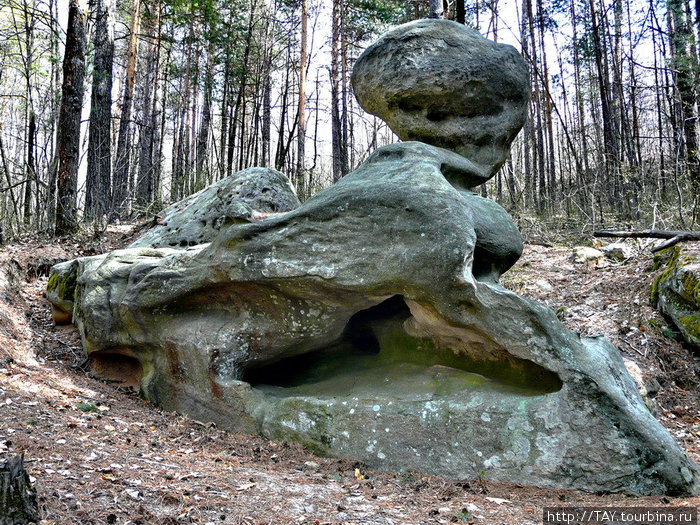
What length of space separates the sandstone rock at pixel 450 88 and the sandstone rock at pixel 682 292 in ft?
9.70

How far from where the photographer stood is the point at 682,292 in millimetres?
6461

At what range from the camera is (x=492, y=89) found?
206 inches

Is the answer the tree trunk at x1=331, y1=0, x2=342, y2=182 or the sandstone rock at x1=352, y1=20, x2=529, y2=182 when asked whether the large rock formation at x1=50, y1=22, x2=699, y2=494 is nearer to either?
the sandstone rock at x1=352, y1=20, x2=529, y2=182

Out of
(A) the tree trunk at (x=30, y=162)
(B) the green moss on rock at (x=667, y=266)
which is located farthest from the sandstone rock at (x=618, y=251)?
(A) the tree trunk at (x=30, y=162)

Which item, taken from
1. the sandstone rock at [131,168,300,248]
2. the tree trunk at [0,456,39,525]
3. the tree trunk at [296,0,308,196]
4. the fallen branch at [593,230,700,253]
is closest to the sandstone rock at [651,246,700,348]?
the fallen branch at [593,230,700,253]

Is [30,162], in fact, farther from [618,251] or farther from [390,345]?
[618,251]

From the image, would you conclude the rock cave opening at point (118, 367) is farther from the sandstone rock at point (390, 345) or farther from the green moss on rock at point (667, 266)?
the green moss on rock at point (667, 266)

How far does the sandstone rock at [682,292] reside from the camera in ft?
20.6

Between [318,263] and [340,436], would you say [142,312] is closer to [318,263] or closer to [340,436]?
[318,263]

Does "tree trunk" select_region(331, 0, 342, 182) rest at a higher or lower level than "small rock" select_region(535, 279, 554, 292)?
higher

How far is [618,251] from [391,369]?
19.8 ft

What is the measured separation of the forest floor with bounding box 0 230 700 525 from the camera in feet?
8.59

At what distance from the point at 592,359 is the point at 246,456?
2472 mm

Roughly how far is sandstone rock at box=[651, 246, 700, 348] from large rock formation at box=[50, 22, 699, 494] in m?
2.86
